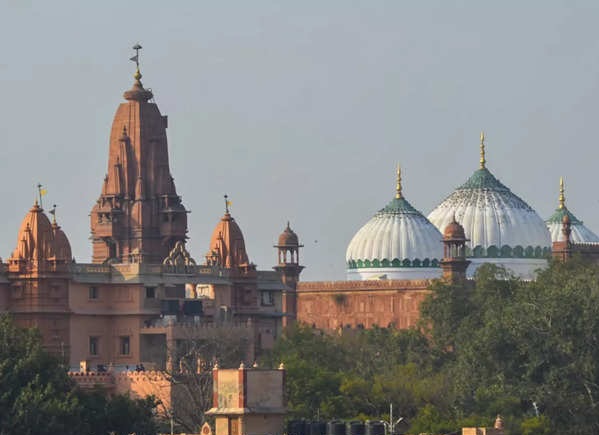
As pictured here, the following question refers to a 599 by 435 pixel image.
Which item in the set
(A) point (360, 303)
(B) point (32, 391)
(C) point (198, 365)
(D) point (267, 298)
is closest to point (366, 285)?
(A) point (360, 303)

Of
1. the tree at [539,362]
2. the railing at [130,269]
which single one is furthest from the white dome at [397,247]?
the tree at [539,362]

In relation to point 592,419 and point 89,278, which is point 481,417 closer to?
point 592,419

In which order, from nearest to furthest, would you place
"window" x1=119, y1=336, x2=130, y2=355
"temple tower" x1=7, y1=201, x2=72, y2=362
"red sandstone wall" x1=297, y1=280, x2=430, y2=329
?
"temple tower" x1=7, y1=201, x2=72, y2=362 → "window" x1=119, y1=336, x2=130, y2=355 → "red sandstone wall" x1=297, y1=280, x2=430, y2=329

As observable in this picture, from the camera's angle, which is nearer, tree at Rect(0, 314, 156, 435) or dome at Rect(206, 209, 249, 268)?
tree at Rect(0, 314, 156, 435)

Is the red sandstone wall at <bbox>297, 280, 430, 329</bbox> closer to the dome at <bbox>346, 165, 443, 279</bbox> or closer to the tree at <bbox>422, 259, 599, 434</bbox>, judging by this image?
the dome at <bbox>346, 165, 443, 279</bbox>

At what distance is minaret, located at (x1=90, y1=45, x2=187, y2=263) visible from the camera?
127 m

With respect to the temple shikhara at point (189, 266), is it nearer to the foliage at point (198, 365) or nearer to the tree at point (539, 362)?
the foliage at point (198, 365)

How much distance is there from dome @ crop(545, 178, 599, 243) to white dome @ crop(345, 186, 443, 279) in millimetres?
9163

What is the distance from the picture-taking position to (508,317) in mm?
97062

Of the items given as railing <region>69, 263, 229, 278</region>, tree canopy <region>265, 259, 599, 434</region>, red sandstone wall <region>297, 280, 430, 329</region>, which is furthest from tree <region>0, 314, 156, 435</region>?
red sandstone wall <region>297, 280, 430, 329</region>

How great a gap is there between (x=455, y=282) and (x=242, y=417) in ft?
171

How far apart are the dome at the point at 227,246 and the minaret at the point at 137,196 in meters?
4.99

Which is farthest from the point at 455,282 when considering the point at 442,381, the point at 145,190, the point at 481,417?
the point at 481,417

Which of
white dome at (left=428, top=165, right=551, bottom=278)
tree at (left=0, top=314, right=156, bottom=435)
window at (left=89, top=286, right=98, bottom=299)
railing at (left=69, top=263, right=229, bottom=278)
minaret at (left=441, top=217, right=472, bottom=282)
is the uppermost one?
white dome at (left=428, top=165, right=551, bottom=278)
